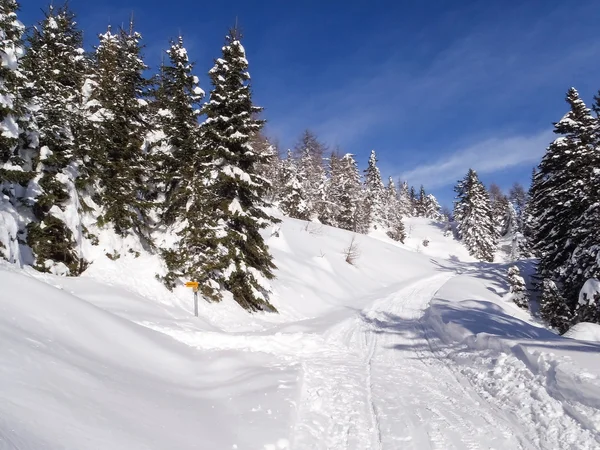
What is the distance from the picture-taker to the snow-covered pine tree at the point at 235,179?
45.4ft

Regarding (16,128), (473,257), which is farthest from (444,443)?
(473,257)

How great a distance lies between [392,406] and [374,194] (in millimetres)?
59049

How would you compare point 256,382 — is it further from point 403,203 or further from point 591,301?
point 403,203

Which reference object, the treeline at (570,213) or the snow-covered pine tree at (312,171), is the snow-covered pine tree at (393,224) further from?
the treeline at (570,213)

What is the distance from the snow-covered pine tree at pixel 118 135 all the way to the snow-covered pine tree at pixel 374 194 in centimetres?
4690

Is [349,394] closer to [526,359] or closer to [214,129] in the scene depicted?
[526,359]

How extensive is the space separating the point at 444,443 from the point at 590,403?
8.02ft

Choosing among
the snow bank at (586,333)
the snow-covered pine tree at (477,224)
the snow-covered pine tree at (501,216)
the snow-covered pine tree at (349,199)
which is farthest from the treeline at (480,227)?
the snow bank at (586,333)

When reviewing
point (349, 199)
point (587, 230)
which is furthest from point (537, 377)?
point (349, 199)

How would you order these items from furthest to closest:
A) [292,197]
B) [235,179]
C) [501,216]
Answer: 1. [501,216]
2. [292,197]
3. [235,179]

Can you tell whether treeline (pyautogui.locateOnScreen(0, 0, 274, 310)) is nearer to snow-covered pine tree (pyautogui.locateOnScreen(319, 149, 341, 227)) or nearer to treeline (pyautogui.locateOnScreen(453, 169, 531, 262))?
snow-covered pine tree (pyautogui.locateOnScreen(319, 149, 341, 227))

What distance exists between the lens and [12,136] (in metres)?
8.47

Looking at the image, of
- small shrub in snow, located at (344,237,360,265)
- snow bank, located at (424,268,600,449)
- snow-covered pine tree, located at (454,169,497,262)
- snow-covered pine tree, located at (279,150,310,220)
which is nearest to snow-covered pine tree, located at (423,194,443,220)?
snow-covered pine tree, located at (454,169,497,262)

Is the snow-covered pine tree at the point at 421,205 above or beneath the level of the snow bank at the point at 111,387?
above
